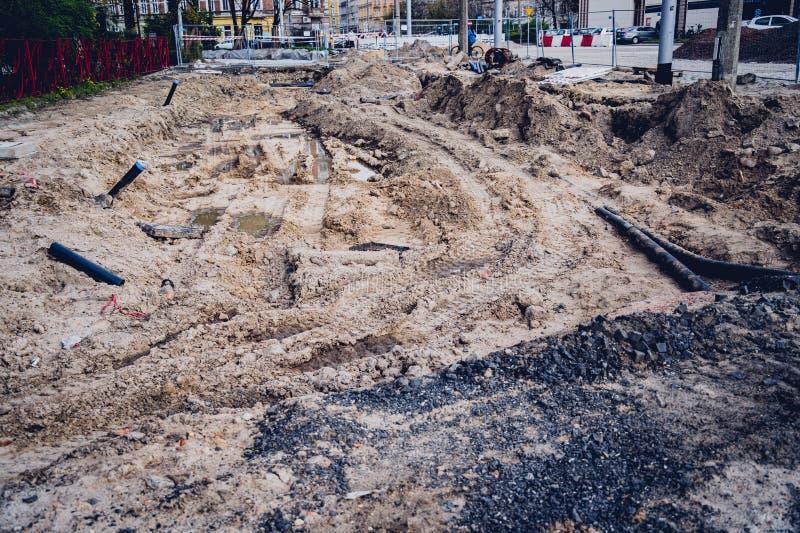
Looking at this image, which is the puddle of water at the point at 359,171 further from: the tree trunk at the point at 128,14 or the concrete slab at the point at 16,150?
the tree trunk at the point at 128,14

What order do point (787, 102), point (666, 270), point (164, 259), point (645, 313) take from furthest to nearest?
point (787, 102) < point (164, 259) < point (666, 270) < point (645, 313)

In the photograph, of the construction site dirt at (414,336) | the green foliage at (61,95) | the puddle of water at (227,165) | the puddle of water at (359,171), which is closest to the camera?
the construction site dirt at (414,336)

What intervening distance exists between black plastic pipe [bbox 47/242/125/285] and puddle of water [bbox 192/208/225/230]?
2.54m

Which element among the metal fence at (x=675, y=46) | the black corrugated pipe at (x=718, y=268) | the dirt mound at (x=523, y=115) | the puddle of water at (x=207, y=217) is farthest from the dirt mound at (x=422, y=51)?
the black corrugated pipe at (x=718, y=268)

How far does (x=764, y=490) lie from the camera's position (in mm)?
3475

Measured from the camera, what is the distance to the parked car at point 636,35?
39844 mm

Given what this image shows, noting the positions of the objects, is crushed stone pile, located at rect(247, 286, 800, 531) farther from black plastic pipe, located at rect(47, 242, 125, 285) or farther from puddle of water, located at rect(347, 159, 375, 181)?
puddle of water, located at rect(347, 159, 375, 181)

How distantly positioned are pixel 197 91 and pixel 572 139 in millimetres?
15267

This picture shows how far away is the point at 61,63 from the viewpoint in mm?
19188

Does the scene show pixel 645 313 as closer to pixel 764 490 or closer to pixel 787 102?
pixel 764 490

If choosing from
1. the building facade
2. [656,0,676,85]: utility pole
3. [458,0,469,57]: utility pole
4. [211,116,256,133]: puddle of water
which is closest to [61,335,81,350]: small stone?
[211,116,256,133]: puddle of water

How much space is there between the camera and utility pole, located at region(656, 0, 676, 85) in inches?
572

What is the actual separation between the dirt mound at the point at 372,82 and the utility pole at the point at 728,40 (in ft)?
38.6

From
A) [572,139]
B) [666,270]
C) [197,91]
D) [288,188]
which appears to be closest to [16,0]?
[197,91]
